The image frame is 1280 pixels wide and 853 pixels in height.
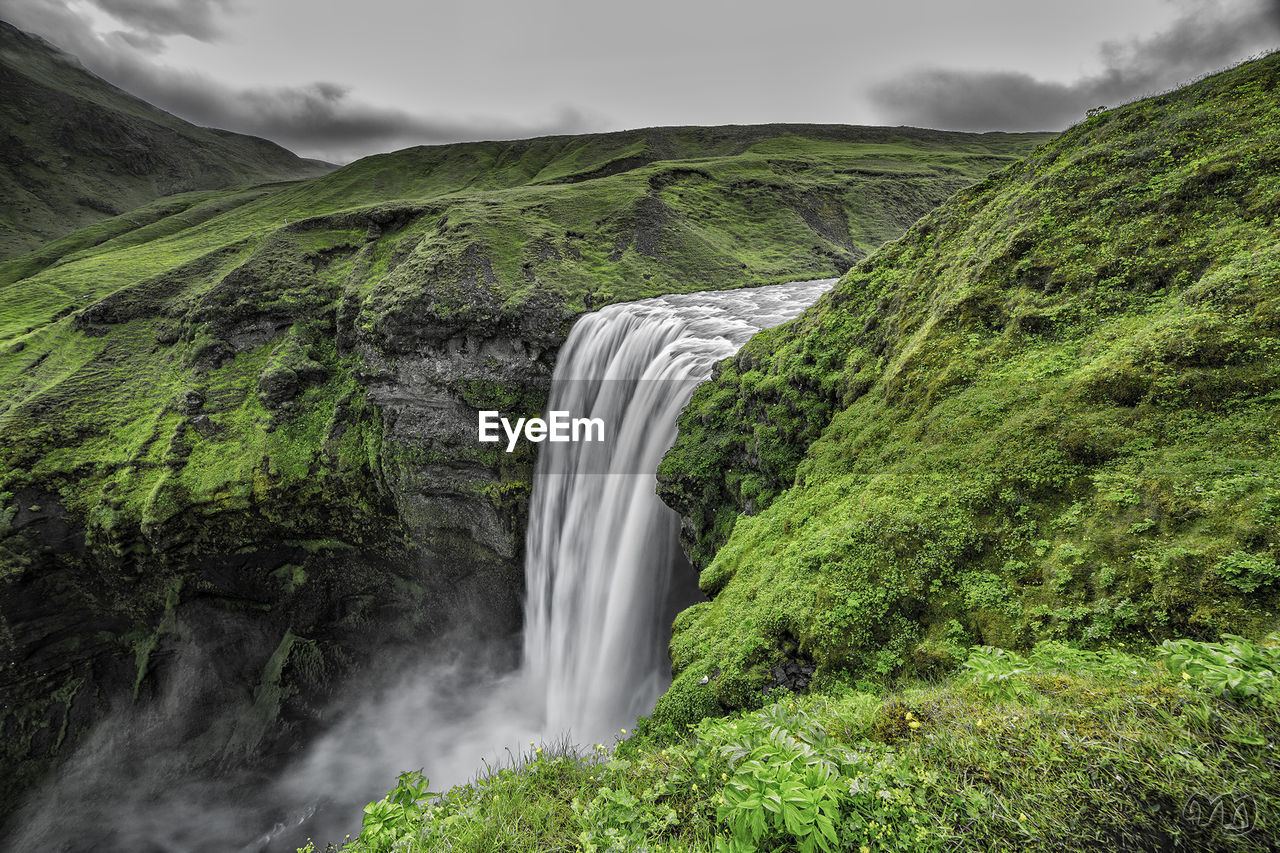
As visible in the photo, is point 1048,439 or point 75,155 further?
A: point 75,155

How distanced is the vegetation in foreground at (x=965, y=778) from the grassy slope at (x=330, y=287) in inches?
822

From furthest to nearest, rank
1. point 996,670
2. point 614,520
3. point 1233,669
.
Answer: point 614,520 → point 996,670 → point 1233,669

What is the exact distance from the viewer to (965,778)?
2.88 m

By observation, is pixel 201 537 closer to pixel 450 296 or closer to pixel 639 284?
pixel 450 296

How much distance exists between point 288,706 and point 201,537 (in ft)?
29.1

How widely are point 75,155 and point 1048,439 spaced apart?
678 feet

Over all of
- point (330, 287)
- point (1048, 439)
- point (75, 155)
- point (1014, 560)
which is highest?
point (75, 155)

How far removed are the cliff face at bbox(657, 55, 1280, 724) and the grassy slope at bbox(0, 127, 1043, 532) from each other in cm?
1746

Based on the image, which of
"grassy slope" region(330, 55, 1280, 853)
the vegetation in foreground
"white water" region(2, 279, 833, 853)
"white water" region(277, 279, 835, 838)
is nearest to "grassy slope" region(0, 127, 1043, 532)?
"white water" region(277, 279, 835, 838)

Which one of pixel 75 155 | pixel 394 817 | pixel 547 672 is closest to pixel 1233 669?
pixel 394 817

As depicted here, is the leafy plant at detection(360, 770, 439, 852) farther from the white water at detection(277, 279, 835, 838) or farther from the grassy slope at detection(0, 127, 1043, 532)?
the grassy slope at detection(0, 127, 1043, 532)

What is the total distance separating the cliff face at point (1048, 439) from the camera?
427cm

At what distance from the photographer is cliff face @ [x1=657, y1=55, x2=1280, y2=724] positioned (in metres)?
4.27

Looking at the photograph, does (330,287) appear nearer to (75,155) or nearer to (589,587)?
(589,587)
